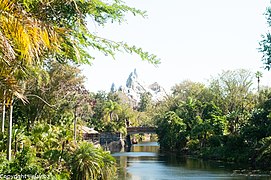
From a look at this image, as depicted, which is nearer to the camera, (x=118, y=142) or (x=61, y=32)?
(x=61, y=32)

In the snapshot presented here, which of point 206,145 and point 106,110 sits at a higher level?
point 106,110

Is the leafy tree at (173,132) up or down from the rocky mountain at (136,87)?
down

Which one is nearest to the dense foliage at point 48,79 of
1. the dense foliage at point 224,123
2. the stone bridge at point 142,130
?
the dense foliage at point 224,123

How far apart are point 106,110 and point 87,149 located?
107 ft

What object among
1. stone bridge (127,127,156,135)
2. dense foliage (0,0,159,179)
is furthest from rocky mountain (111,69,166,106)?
dense foliage (0,0,159,179)

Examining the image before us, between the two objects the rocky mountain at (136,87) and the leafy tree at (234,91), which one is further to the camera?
the rocky mountain at (136,87)

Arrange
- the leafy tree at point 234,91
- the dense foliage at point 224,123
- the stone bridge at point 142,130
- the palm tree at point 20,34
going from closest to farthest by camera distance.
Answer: the palm tree at point 20,34 < the dense foliage at point 224,123 < the leafy tree at point 234,91 < the stone bridge at point 142,130

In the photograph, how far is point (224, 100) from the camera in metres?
35.3

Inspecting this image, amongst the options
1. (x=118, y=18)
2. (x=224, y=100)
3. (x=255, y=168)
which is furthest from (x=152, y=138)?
(x=118, y=18)

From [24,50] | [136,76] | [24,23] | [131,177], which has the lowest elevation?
[131,177]

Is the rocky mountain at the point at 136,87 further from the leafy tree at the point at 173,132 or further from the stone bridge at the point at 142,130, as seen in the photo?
the leafy tree at the point at 173,132

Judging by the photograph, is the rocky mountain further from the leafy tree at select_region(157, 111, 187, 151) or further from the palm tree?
the palm tree

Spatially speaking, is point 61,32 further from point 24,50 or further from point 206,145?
point 206,145

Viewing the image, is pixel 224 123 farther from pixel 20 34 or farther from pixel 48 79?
pixel 20 34
